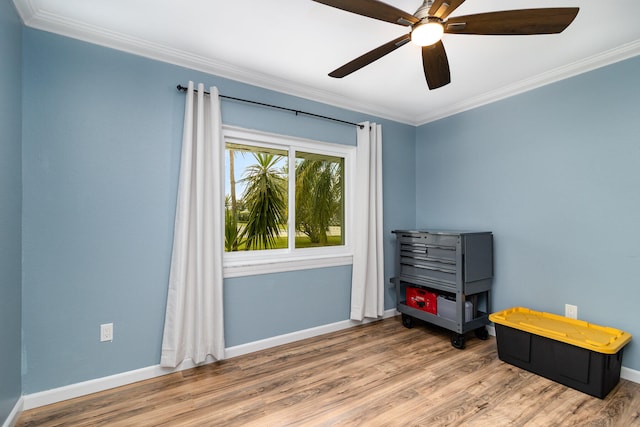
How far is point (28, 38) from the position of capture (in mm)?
1837

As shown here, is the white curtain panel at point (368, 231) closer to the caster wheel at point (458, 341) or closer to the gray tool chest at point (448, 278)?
the gray tool chest at point (448, 278)

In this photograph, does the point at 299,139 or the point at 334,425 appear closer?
the point at 334,425

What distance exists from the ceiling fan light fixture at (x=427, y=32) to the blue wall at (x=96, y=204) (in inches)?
63.7

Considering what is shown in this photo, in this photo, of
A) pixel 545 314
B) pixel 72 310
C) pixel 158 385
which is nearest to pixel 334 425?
pixel 158 385

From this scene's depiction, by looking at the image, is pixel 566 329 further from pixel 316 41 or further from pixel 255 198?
pixel 316 41

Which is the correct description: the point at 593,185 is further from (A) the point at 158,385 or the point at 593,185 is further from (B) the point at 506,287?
(A) the point at 158,385

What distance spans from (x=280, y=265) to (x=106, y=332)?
4.48 feet

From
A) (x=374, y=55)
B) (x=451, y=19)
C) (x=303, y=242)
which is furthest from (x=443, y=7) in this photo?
(x=303, y=242)

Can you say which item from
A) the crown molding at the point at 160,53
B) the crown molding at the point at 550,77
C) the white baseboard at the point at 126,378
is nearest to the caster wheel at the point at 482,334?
the white baseboard at the point at 126,378

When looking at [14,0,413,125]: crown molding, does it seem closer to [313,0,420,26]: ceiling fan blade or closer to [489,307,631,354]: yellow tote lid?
[313,0,420,26]: ceiling fan blade

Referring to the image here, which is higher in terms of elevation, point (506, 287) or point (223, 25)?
point (223, 25)

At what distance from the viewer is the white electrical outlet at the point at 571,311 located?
2436 mm

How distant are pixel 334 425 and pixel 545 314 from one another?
6.78ft

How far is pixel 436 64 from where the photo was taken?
179 centimetres
